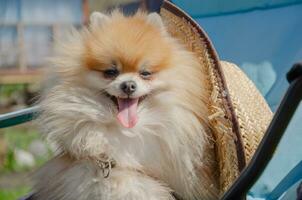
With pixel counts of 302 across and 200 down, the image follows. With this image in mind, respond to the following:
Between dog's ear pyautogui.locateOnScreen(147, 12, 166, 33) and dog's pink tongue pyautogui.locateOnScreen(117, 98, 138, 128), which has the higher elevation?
dog's ear pyautogui.locateOnScreen(147, 12, 166, 33)

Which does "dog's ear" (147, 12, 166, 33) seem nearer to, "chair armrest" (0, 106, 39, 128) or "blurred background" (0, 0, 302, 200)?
"blurred background" (0, 0, 302, 200)

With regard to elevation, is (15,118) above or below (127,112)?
below

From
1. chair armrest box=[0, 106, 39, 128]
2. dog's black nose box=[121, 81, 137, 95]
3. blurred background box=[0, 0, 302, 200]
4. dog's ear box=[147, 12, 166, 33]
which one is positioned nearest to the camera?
dog's black nose box=[121, 81, 137, 95]

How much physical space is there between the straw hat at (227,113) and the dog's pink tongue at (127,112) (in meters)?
0.15

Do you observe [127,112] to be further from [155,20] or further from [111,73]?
[155,20]

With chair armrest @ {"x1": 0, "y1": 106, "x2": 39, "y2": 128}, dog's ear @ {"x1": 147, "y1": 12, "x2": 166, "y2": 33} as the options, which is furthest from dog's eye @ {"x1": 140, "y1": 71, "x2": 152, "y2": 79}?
chair armrest @ {"x1": 0, "y1": 106, "x2": 39, "y2": 128}

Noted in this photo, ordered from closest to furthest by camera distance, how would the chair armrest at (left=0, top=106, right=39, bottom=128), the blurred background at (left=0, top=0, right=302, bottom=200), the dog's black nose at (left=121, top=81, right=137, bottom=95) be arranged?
1. the dog's black nose at (left=121, top=81, right=137, bottom=95)
2. the blurred background at (left=0, top=0, right=302, bottom=200)
3. the chair armrest at (left=0, top=106, right=39, bottom=128)

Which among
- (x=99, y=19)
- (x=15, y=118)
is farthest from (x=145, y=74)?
(x=15, y=118)

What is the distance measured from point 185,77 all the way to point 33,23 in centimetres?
431

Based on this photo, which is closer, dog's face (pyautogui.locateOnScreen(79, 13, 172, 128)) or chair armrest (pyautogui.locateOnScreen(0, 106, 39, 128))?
dog's face (pyautogui.locateOnScreen(79, 13, 172, 128))

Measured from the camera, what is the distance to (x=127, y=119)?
1.22 metres

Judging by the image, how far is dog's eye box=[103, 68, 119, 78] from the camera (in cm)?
121

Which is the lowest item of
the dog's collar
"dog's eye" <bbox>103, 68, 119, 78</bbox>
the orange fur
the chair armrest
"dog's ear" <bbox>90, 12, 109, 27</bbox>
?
the chair armrest

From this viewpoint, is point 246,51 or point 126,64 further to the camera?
point 246,51
